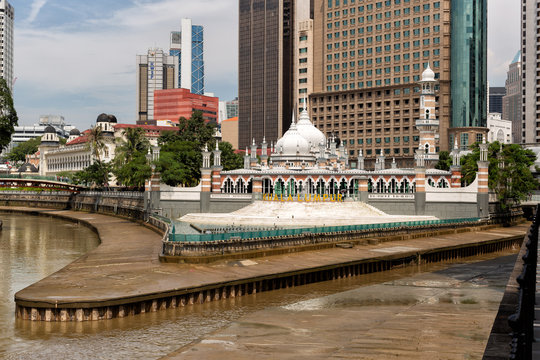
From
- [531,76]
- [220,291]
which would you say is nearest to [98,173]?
[220,291]

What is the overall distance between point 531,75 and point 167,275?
166 m

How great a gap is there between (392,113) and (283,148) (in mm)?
73692

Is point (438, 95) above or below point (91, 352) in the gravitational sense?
above

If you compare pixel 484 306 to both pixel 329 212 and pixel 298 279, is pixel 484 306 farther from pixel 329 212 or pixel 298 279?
pixel 329 212

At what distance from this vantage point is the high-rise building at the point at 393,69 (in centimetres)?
15262

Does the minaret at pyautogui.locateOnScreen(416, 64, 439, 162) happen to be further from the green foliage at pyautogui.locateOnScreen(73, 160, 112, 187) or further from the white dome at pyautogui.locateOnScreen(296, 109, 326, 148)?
the green foliage at pyautogui.locateOnScreen(73, 160, 112, 187)

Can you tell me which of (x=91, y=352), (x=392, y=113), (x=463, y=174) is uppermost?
(x=392, y=113)

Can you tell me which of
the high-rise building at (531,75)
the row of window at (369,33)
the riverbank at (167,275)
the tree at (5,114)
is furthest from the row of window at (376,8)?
the tree at (5,114)

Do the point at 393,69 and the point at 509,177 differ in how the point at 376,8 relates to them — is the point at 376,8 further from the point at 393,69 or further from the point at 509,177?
the point at 509,177

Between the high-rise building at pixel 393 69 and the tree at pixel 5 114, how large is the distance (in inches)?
4328

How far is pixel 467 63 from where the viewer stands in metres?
152

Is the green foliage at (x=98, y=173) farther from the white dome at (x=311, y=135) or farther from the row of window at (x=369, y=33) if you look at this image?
the row of window at (x=369, y=33)

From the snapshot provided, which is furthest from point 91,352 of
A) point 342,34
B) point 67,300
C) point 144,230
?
point 342,34

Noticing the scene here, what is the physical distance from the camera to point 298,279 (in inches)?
1528
